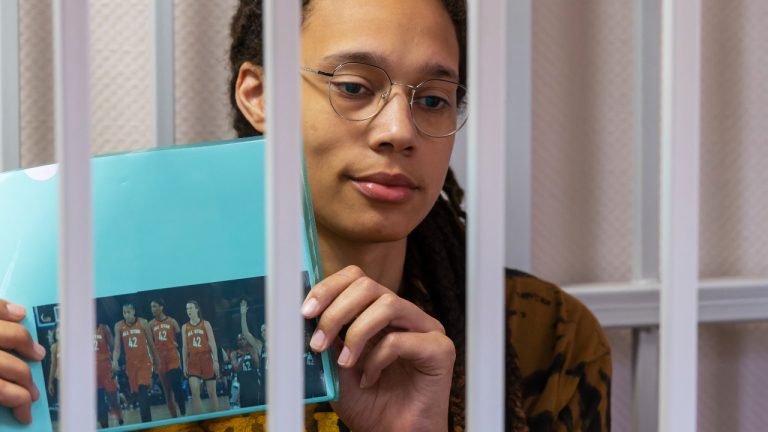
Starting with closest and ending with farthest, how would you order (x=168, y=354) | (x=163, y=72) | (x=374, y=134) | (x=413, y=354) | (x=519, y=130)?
(x=168, y=354), (x=413, y=354), (x=374, y=134), (x=163, y=72), (x=519, y=130)

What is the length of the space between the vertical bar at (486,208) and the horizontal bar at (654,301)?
28.2 inches

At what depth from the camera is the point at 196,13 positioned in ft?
3.52

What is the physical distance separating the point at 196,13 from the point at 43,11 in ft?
0.57

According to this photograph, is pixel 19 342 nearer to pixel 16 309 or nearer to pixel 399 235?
pixel 16 309

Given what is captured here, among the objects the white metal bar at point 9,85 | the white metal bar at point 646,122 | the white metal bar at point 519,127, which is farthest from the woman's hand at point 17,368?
the white metal bar at point 646,122

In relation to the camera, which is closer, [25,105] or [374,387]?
[374,387]

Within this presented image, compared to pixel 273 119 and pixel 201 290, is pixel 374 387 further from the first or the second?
pixel 273 119

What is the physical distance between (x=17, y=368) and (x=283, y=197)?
21 centimetres

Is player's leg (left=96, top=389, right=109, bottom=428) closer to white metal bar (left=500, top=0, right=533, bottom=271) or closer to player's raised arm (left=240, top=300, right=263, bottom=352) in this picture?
player's raised arm (left=240, top=300, right=263, bottom=352)

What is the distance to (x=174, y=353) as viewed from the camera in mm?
532

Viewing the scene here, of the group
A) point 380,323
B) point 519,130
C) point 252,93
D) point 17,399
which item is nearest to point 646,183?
point 519,130

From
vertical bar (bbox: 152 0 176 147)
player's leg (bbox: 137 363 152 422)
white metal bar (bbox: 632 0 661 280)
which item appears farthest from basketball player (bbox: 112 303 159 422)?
white metal bar (bbox: 632 0 661 280)

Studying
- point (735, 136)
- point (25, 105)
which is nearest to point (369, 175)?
point (25, 105)

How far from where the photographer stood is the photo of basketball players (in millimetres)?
528
